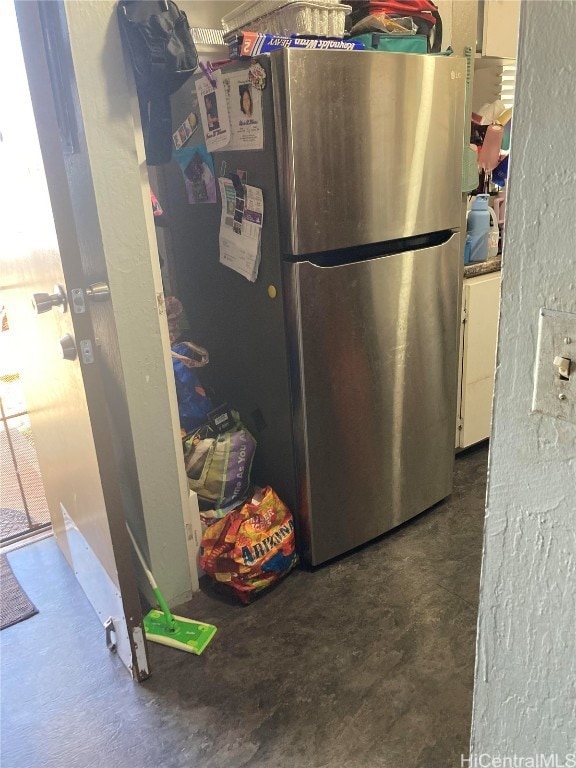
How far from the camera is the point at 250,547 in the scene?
6.09 ft

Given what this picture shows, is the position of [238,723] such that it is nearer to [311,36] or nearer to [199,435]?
[199,435]

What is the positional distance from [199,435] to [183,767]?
93cm

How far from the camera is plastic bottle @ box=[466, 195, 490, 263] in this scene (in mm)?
2424

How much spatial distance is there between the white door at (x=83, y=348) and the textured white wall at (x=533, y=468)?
3.08 feet

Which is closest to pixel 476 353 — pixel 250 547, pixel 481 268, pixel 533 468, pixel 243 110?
pixel 481 268

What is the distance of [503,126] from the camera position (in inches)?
107

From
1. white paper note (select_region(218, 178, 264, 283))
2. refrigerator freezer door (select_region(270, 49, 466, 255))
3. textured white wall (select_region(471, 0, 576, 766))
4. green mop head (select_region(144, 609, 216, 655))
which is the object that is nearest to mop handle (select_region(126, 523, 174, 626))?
green mop head (select_region(144, 609, 216, 655))

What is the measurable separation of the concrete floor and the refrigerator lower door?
21 centimetres

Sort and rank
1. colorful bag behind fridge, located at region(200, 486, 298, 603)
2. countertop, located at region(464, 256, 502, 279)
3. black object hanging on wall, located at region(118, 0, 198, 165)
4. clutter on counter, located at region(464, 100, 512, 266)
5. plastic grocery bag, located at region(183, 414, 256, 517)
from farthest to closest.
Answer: clutter on counter, located at region(464, 100, 512, 266) < countertop, located at region(464, 256, 502, 279) < plastic grocery bag, located at region(183, 414, 256, 517) < colorful bag behind fridge, located at region(200, 486, 298, 603) < black object hanging on wall, located at region(118, 0, 198, 165)

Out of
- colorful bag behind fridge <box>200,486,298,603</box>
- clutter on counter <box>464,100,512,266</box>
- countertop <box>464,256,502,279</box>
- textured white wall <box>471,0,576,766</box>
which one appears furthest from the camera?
clutter on counter <box>464,100,512,266</box>

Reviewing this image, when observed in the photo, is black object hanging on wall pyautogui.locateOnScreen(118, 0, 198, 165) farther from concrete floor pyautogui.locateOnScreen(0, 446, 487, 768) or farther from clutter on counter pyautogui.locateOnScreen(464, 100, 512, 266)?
concrete floor pyautogui.locateOnScreen(0, 446, 487, 768)

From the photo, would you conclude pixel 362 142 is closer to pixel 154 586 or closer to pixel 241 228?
pixel 241 228

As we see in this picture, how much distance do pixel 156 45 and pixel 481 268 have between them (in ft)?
4.79

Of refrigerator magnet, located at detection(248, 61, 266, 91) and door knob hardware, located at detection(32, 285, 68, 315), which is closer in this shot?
door knob hardware, located at detection(32, 285, 68, 315)
